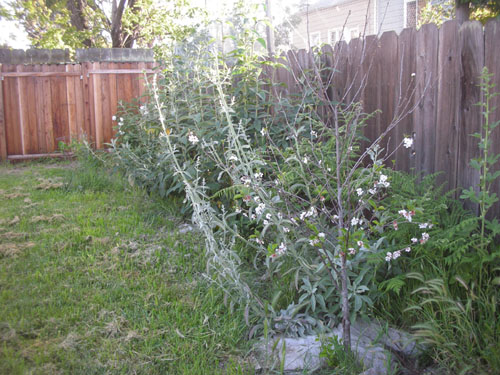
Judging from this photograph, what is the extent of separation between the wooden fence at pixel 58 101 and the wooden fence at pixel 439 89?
5995 mm

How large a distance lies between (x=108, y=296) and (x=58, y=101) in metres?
7.02

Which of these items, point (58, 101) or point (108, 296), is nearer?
point (108, 296)

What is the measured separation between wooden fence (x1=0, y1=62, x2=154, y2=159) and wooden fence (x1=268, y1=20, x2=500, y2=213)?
5.99 meters

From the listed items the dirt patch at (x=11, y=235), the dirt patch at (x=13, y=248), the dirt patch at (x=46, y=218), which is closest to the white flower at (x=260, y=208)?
the dirt patch at (x=13, y=248)

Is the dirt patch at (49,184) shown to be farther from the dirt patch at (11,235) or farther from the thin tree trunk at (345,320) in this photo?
the thin tree trunk at (345,320)

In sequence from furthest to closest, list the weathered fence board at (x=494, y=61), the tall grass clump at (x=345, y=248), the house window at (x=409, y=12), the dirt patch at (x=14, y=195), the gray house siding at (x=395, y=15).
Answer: the gray house siding at (x=395, y=15)
the house window at (x=409, y=12)
the dirt patch at (x=14, y=195)
the weathered fence board at (x=494, y=61)
the tall grass clump at (x=345, y=248)

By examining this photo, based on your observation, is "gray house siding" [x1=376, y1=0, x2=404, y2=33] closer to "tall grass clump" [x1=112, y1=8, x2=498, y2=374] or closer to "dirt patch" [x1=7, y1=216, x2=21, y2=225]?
"tall grass clump" [x1=112, y1=8, x2=498, y2=374]

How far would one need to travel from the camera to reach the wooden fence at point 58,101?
28.8 feet

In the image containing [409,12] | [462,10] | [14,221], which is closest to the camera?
[14,221]

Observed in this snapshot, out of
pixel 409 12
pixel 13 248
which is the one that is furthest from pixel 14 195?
pixel 409 12

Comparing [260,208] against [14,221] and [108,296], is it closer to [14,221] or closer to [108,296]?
[108,296]

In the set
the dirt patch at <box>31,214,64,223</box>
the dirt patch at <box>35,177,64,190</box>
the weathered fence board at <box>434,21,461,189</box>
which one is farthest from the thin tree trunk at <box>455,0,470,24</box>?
the dirt patch at <box>35,177,64,190</box>

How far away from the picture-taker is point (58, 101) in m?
9.00

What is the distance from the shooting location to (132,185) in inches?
213
